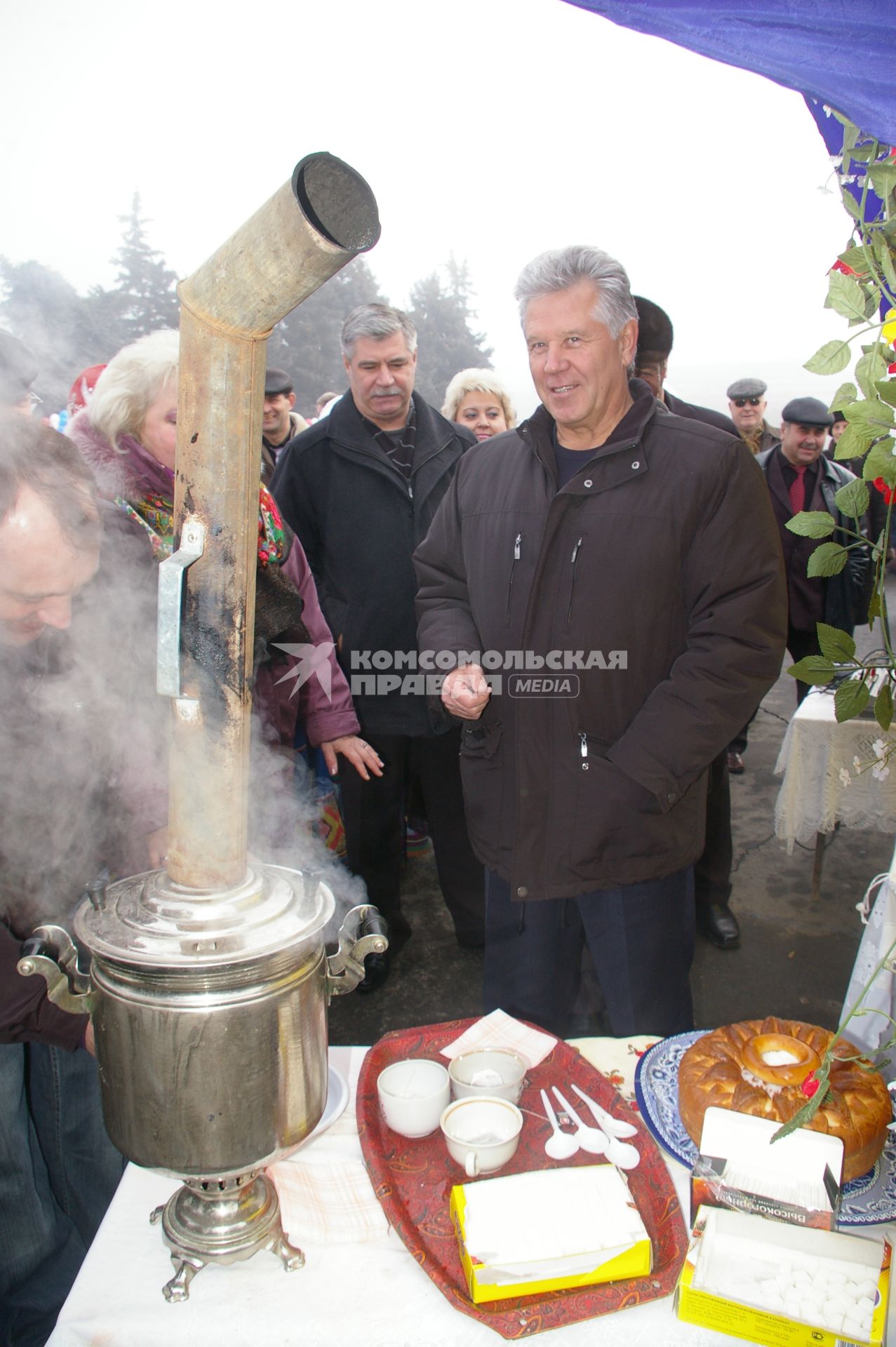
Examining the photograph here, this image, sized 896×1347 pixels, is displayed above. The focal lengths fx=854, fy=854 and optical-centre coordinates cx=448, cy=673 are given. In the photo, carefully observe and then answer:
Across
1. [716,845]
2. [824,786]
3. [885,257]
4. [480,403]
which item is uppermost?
[480,403]

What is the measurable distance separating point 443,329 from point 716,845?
16.8 metres

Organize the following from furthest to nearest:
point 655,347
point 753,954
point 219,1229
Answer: point 753,954
point 655,347
point 219,1229

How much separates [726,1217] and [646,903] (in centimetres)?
109

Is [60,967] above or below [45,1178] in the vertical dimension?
above

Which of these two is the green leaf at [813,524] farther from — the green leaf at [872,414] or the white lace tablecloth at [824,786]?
the white lace tablecloth at [824,786]

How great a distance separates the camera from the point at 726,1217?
1.10 m

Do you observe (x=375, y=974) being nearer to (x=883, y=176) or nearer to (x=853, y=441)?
(x=853, y=441)

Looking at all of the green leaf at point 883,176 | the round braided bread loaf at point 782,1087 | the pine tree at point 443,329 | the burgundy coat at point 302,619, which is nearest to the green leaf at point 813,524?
the green leaf at point 883,176

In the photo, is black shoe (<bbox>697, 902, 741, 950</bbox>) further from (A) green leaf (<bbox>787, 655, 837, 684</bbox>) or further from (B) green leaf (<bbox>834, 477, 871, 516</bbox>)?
(B) green leaf (<bbox>834, 477, 871, 516</bbox>)

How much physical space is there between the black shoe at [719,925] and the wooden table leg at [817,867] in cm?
63

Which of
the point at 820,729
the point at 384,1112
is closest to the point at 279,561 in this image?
the point at 384,1112

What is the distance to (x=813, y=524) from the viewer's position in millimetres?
1353

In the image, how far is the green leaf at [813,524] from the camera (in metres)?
1.32

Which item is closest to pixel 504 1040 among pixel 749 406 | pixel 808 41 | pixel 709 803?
pixel 808 41
